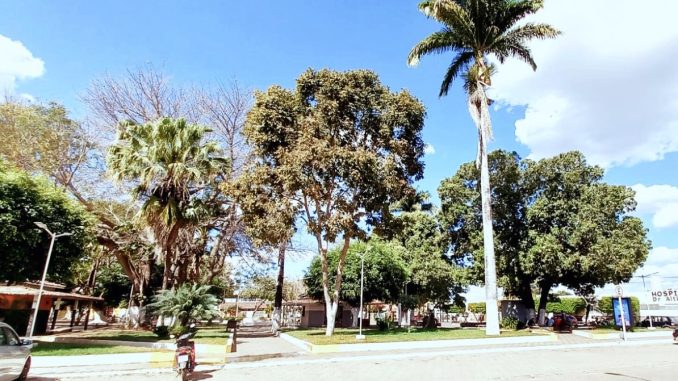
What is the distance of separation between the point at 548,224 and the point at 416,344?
55.0 ft

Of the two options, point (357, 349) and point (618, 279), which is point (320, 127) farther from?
point (618, 279)

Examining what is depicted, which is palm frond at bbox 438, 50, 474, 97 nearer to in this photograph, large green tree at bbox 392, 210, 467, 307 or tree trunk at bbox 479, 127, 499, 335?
tree trunk at bbox 479, 127, 499, 335

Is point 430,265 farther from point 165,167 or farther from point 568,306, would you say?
point 568,306

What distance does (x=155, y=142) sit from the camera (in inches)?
808

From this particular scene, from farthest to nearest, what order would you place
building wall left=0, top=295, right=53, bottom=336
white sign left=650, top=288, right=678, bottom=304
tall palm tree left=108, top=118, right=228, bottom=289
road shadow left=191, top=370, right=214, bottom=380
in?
white sign left=650, top=288, right=678, bottom=304, building wall left=0, top=295, right=53, bottom=336, tall palm tree left=108, top=118, right=228, bottom=289, road shadow left=191, top=370, right=214, bottom=380

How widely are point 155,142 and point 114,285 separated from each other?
97.3 feet

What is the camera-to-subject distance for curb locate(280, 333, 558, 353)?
16.2 meters

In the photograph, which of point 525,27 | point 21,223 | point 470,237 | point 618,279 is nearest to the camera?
point 21,223

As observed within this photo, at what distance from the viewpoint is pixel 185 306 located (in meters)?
18.7

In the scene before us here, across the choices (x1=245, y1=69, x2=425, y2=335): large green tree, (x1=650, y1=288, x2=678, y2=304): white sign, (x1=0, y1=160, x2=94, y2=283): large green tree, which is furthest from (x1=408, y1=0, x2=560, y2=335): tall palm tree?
(x1=650, y1=288, x2=678, y2=304): white sign

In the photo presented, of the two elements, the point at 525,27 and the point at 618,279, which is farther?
the point at 618,279

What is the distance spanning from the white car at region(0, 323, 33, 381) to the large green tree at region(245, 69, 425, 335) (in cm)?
1105

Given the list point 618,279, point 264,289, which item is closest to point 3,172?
point 618,279

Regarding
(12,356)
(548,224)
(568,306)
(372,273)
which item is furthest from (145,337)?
(568,306)
